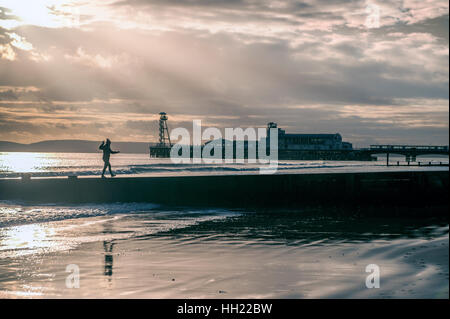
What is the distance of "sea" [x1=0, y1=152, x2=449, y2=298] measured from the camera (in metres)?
5.91

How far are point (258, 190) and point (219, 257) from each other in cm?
1209

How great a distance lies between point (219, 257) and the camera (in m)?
8.11

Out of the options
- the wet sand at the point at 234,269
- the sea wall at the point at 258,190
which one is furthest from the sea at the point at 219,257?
the sea wall at the point at 258,190

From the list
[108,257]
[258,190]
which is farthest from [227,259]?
[258,190]

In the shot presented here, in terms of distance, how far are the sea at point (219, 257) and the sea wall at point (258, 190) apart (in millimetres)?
4501

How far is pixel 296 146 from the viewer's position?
13662 centimetres

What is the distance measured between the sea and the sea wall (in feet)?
14.8

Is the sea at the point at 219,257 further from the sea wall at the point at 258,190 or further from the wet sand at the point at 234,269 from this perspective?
the sea wall at the point at 258,190

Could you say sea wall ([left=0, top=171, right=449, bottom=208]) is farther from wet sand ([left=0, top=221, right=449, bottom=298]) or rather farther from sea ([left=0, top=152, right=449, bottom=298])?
wet sand ([left=0, top=221, right=449, bottom=298])

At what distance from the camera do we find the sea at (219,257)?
591 cm

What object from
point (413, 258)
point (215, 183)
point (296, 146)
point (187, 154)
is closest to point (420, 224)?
point (413, 258)
